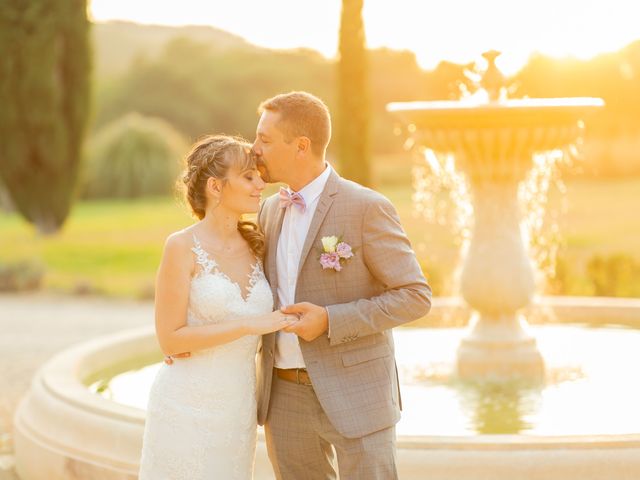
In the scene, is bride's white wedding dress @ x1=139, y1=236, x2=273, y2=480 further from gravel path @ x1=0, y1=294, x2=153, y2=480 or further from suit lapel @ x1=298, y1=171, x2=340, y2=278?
gravel path @ x1=0, y1=294, x2=153, y2=480

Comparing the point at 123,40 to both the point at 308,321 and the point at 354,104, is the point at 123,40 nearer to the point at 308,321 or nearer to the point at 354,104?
the point at 354,104

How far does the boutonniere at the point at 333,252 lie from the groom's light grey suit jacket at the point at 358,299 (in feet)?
0.13

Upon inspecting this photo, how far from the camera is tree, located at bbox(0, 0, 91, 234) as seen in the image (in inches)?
729

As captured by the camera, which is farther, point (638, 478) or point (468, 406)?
point (468, 406)

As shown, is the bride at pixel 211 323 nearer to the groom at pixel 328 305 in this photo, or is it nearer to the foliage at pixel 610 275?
the groom at pixel 328 305

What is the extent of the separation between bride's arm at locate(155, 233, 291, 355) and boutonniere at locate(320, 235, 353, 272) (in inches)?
11.4

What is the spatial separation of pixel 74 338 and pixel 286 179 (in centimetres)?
762

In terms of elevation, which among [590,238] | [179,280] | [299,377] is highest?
[179,280]

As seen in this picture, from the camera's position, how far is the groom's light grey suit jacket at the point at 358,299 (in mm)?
3318

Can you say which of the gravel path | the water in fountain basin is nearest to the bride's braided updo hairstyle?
the water in fountain basin

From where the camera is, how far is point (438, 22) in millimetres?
10461

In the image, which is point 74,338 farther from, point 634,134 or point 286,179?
point 634,134

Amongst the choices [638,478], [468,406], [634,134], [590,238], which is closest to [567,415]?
[468,406]

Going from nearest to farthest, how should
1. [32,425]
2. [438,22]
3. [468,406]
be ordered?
[32,425] → [468,406] → [438,22]
